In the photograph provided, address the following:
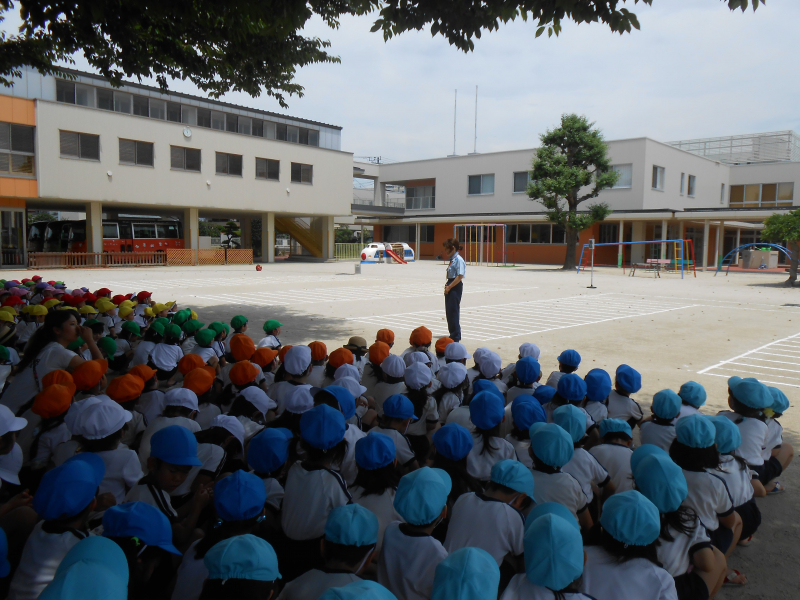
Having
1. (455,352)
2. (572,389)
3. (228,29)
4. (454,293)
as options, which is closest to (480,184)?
(454,293)

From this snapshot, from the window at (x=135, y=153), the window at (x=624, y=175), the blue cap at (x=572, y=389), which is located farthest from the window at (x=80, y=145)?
the blue cap at (x=572, y=389)

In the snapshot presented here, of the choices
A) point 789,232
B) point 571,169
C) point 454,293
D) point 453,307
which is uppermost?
point 571,169

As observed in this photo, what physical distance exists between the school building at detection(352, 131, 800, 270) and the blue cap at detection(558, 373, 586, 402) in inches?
1123

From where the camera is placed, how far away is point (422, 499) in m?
2.15

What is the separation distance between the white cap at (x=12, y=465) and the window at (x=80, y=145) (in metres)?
26.8

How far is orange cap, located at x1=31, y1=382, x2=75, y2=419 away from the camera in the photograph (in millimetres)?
3352

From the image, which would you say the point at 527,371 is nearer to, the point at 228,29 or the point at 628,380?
the point at 628,380

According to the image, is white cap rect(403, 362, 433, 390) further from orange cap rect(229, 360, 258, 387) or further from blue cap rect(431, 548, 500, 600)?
blue cap rect(431, 548, 500, 600)

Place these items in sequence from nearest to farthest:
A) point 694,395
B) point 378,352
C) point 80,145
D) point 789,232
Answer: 1. point 694,395
2. point 378,352
3. point 789,232
4. point 80,145

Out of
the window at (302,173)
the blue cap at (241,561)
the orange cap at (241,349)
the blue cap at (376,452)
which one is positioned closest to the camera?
the blue cap at (241,561)

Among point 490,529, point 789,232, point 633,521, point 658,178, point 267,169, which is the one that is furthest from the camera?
point 658,178

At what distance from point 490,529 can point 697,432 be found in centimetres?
131

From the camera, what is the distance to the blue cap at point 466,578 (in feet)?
5.37

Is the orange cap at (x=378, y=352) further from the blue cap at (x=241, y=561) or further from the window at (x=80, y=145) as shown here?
the window at (x=80, y=145)
